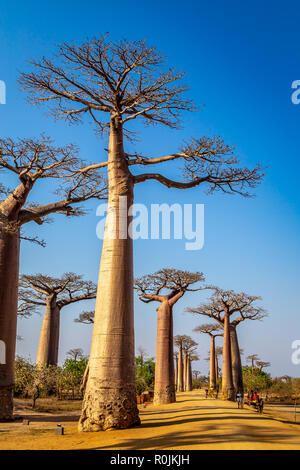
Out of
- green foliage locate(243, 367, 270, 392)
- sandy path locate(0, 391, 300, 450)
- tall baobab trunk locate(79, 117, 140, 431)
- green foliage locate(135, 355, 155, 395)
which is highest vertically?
tall baobab trunk locate(79, 117, 140, 431)

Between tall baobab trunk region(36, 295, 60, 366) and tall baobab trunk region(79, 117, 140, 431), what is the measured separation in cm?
1124

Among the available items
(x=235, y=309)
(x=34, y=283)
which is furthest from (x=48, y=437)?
(x=235, y=309)

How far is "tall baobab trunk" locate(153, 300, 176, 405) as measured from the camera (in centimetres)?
1423

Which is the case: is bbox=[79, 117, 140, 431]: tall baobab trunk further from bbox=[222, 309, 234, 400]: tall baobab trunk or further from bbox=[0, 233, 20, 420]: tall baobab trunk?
bbox=[222, 309, 234, 400]: tall baobab trunk

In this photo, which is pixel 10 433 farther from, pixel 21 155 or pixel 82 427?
pixel 21 155

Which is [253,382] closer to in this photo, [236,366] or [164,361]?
[236,366]

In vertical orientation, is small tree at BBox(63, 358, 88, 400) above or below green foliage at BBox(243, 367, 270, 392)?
above

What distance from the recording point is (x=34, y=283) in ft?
60.1

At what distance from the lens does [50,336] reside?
1730 centimetres

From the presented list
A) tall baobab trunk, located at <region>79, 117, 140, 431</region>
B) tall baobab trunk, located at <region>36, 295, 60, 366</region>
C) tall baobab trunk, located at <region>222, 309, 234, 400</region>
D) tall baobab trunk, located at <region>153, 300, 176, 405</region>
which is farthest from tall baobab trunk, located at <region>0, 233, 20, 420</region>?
tall baobab trunk, located at <region>222, 309, 234, 400</region>

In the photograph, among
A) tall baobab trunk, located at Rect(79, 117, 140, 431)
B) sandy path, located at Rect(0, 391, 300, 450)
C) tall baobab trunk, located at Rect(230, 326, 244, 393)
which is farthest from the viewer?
tall baobab trunk, located at Rect(230, 326, 244, 393)

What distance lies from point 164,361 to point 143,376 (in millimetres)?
6096

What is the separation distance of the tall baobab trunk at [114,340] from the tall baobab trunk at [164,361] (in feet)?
27.1

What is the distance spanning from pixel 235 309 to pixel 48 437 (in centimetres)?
1468
